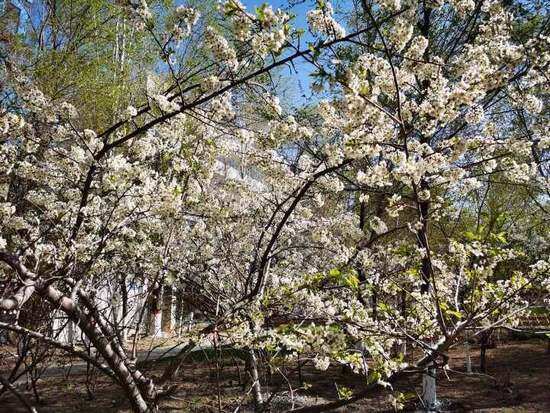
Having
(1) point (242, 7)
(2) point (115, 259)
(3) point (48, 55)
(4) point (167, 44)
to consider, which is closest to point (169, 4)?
(3) point (48, 55)

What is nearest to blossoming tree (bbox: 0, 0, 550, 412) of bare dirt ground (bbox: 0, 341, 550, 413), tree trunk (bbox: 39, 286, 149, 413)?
tree trunk (bbox: 39, 286, 149, 413)

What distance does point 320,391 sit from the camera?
Result: 861 cm

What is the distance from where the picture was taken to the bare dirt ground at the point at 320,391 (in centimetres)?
743

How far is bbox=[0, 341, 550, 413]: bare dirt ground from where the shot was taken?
292 inches

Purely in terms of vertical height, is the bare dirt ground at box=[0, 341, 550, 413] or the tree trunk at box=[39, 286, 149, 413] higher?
the tree trunk at box=[39, 286, 149, 413]

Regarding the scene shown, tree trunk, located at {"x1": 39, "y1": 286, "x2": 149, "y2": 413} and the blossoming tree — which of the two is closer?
the blossoming tree

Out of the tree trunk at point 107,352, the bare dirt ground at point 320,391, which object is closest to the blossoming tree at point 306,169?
the tree trunk at point 107,352

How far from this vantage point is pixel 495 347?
41.3ft

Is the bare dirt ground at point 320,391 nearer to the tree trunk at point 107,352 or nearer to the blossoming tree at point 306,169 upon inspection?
the blossoming tree at point 306,169

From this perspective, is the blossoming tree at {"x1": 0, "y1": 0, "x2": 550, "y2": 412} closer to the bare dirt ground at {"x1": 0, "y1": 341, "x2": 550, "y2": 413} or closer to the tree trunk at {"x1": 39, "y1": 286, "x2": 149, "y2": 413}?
the tree trunk at {"x1": 39, "y1": 286, "x2": 149, "y2": 413}

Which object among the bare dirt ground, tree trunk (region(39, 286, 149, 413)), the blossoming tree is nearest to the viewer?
the blossoming tree

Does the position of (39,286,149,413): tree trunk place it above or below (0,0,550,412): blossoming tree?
below

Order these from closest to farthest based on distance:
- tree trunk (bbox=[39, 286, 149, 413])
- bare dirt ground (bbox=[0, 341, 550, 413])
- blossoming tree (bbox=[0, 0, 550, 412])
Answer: blossoming tree (bbox=[0, 0, 550, 412])
tree trunk (bbox=[39, 286, 149, 413])
bare dirt ground (bbox=[0, 341, 550, 413])

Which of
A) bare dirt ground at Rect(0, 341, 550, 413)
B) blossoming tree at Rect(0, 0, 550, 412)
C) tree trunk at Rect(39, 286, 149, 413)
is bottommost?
bare dirt ground at Rect(0, 341, 550, 413)
